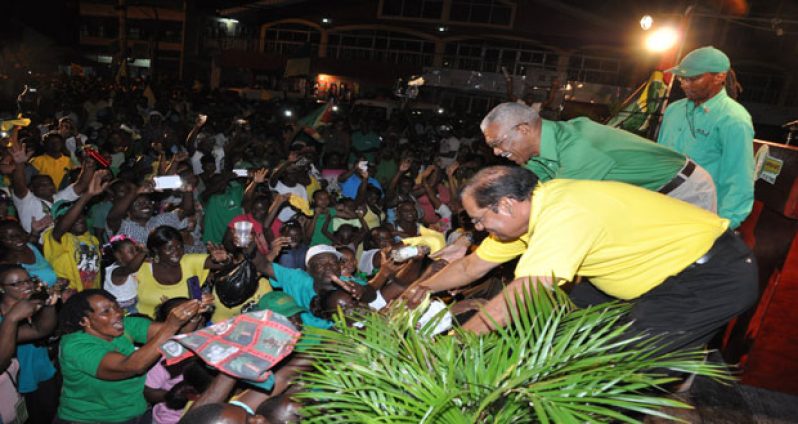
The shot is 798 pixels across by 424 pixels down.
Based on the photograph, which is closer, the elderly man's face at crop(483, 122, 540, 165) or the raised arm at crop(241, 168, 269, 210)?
the elderly man's face at crop(483, 122, 540, 165)

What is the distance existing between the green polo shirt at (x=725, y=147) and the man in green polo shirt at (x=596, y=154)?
0.75ft

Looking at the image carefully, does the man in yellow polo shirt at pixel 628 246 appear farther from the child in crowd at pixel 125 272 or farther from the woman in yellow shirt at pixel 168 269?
the child in crowd at pixel 125 272

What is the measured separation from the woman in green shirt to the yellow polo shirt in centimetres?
197

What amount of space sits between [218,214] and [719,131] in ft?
17.1

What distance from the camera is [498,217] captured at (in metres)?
2.29

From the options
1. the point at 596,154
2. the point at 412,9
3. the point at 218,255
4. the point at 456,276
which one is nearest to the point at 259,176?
the point at 218,255

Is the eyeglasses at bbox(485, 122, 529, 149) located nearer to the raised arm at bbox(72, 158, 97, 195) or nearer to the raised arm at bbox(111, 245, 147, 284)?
the raised arm at bbox(111, 245, 147, 284)

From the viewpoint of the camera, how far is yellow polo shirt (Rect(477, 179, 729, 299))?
2090 millimetres

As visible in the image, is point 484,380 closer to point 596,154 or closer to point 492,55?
point 596,154

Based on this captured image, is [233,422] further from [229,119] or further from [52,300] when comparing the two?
[229,119]

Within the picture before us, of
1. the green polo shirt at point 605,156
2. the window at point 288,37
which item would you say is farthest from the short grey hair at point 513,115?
the window at point 288,37

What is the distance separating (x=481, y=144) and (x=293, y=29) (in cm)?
2302

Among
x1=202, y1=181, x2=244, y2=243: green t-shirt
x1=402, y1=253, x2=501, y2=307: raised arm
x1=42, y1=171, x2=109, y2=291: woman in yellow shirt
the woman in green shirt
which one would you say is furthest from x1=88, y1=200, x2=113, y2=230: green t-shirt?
x1=402, y1=253, x2=501, y2=307: raised arm

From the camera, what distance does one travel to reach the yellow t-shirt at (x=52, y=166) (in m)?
6.95
